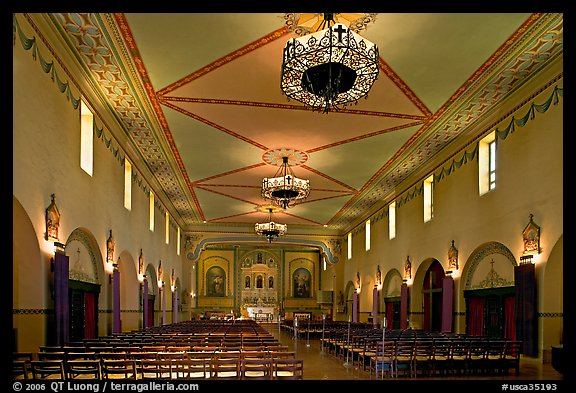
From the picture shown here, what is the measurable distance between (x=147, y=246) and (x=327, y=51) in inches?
527

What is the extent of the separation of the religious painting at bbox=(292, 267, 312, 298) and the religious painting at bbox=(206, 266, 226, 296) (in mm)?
5568

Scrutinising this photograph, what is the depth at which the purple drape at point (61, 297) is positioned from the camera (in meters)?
9.50

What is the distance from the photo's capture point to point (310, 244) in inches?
1268

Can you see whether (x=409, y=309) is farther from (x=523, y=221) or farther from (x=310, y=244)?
(x=310, y=244)

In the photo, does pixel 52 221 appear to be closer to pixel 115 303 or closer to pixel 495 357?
pixel 115 303

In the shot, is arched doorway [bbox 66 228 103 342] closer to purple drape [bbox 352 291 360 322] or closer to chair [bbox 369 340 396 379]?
chair [bbox 369 340 396 379]

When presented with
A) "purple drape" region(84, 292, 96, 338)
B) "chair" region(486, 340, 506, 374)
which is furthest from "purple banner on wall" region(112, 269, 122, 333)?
"chair" region(486, 340, 506, 374)

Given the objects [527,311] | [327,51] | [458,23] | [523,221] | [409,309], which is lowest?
[409,309]

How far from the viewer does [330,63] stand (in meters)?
7.75

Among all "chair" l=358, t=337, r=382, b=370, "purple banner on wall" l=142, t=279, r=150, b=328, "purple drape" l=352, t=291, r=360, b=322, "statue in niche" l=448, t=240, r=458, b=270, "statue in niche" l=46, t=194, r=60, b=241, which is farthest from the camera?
"purple drape" l=352, t=291, r=360, b=322

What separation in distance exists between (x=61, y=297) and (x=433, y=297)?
1262 cm

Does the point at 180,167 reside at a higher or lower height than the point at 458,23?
lower

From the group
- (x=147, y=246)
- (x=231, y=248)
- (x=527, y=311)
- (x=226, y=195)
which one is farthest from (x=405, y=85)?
(x=231, y=248)

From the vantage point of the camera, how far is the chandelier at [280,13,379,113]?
300 inches
